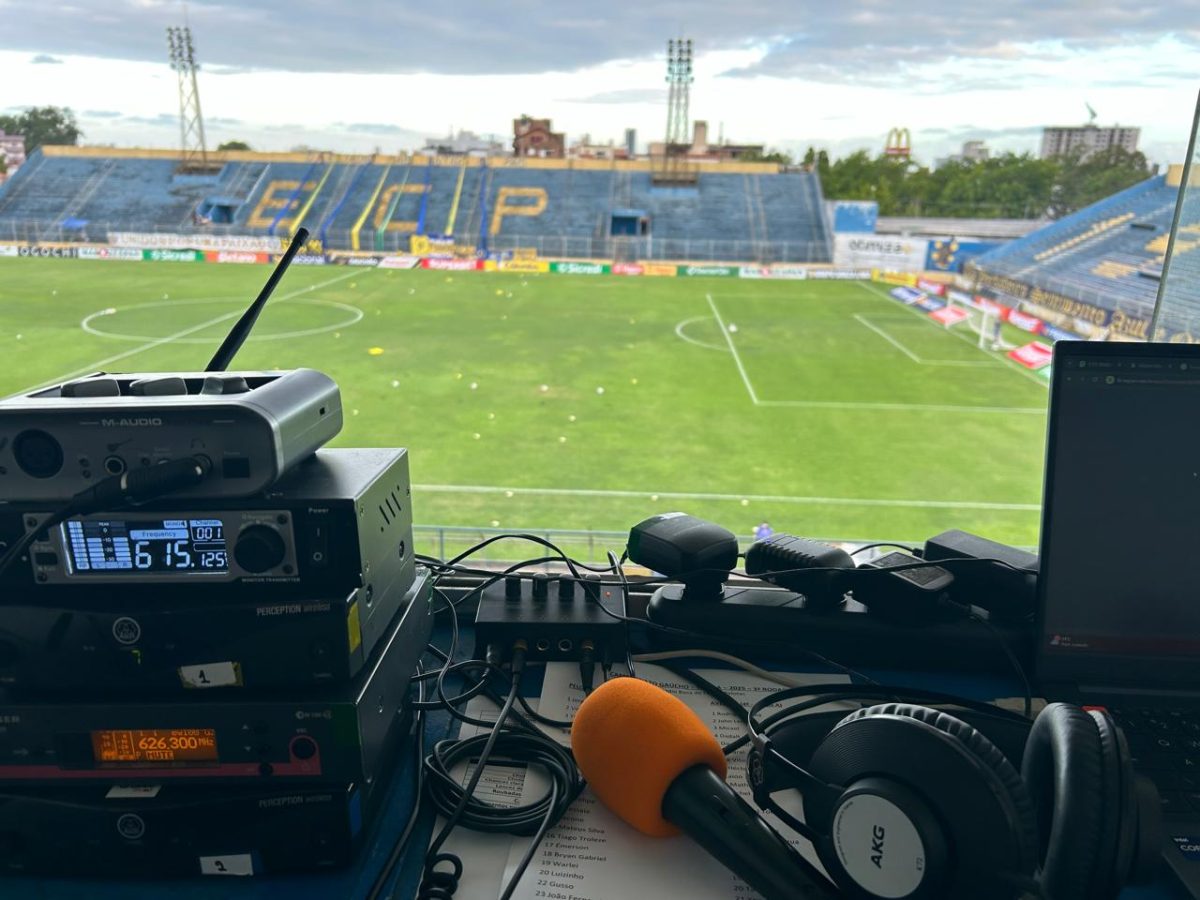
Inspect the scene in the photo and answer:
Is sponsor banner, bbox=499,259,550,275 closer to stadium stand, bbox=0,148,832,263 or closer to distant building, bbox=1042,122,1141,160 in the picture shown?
→ stadium stand, bbox=0,148,832,263

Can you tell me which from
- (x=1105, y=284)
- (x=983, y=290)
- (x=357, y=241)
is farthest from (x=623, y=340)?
(x=357, y=241)

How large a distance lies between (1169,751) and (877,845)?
57cm

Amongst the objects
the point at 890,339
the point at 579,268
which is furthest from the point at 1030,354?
the point at 579,268

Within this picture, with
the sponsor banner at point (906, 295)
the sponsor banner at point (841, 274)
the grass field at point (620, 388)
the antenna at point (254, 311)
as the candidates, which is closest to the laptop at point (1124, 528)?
the antenna at point (254, 311)

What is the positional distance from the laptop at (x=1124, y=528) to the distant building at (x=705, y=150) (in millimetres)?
23296

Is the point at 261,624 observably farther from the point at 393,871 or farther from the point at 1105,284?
the point at 1105,284

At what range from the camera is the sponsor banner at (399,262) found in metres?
19.5

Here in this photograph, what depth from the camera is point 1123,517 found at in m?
1.04

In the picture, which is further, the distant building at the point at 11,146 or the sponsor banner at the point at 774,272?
the sponsor banner at the point at 774,272

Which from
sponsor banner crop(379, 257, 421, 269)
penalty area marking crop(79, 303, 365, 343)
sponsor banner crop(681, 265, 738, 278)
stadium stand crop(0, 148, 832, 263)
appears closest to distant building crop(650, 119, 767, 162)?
stadium stand crop(0, 148, 832, 263)

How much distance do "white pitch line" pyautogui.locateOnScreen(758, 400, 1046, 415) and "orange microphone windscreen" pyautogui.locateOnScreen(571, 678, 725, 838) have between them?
9.57m

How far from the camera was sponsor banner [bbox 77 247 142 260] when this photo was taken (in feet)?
57.4

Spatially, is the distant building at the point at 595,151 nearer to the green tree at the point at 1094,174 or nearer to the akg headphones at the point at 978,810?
the green tree at the point at 1094,174

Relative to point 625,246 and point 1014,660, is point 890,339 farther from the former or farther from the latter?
point 1014,660
